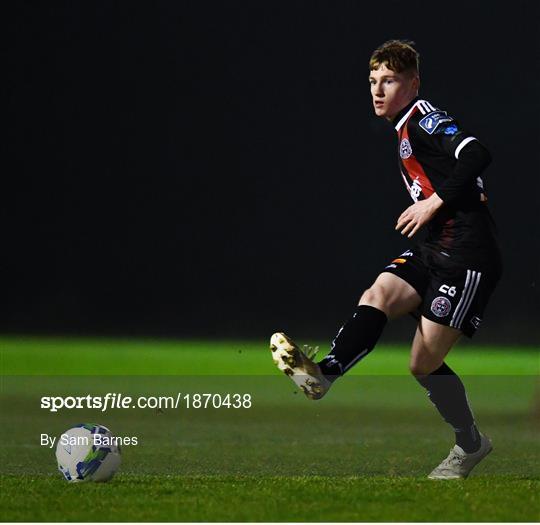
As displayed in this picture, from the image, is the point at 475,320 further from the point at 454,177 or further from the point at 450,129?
the point at 450,129

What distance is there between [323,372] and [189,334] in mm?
9535

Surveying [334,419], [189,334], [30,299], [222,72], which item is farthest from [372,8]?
[334,419]

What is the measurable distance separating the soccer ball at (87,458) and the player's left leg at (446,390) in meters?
1.41

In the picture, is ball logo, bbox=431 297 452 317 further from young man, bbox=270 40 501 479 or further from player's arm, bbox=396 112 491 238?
player's arm, bbox=396 112 491 238

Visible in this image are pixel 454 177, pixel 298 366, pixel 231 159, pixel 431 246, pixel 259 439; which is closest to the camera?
pixel 298 366

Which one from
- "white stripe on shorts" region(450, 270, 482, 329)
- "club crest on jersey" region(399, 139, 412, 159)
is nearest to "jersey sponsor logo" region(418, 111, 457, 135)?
"club crest on jersey" region(399, 139, 412, 159)

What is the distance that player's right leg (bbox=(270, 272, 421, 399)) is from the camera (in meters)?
4.97

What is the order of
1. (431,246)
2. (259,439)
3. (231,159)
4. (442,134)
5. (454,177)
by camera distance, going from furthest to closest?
(231,159)
(259,439)
(431,246)
(442,134)
(454,177)

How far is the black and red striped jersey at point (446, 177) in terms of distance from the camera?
209 inches

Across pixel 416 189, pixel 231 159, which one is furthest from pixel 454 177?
pixel 231 159

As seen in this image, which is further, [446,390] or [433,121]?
[446,390]

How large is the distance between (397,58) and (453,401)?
159 cm

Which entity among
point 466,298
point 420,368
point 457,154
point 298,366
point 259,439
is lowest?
point 259,439

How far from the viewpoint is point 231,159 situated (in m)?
14.6
